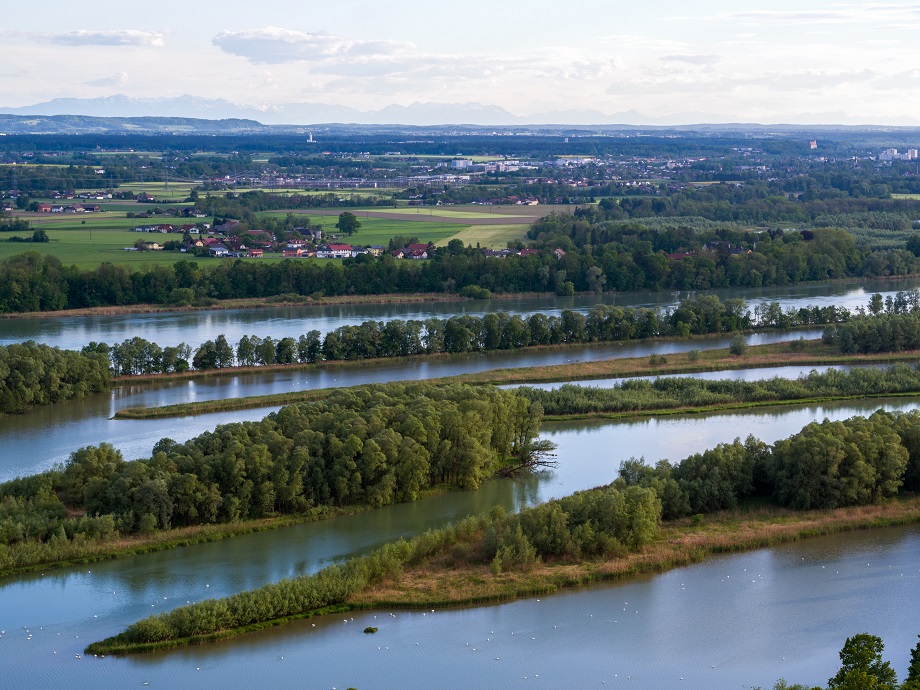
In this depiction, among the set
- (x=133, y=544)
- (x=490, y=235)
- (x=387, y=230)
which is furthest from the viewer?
(x=387, y=230)

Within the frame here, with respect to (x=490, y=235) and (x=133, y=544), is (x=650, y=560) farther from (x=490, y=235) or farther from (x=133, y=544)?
(x=490, y=235)

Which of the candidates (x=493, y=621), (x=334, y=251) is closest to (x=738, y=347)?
(x=493, y=621)

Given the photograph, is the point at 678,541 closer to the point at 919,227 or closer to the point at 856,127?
the point at 919,227

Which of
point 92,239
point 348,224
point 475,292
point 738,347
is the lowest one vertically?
point 738,347

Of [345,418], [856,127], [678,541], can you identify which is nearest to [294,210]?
[345,418]

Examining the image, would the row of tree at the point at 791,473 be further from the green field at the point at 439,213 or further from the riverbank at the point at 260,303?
the green field at the point at 439,213

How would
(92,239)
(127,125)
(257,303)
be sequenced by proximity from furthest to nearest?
(127,125) < (92,239) < (257,303)
